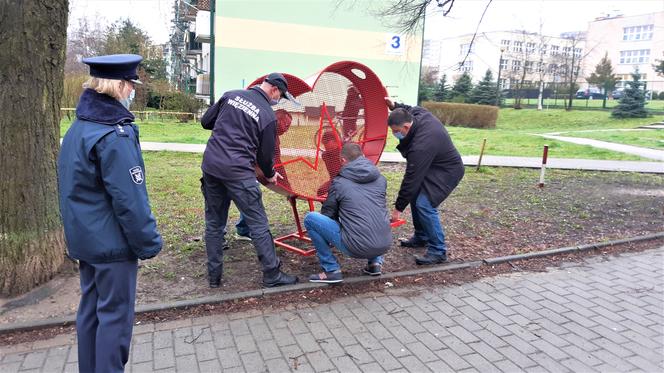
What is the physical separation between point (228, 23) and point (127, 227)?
2122 cm

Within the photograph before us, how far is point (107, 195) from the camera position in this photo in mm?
2459

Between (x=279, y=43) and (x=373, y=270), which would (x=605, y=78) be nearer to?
(x=279, y=43)

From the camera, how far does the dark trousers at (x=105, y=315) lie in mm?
2531

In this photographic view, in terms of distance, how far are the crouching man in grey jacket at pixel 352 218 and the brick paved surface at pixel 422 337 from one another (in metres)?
0.42

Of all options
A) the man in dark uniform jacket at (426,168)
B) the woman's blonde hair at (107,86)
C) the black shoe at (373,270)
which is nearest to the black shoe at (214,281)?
the black shoe at (373,270)

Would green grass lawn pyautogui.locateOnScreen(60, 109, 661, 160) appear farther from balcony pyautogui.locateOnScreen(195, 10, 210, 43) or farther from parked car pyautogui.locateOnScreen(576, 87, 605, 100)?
parked car pyautogui.locateOnScreen(576, 87, 605, 100)

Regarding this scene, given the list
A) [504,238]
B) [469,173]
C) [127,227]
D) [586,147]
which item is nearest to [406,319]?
[127,227]

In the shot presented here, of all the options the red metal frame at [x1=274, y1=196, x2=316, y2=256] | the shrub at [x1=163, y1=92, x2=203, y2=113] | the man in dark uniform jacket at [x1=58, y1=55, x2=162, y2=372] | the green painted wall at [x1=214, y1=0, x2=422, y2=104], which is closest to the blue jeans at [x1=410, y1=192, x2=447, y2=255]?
the red metal frame at [x1=274, y1=196, x2=316, y2=256]

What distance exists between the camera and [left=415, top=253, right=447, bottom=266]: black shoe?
16.1 feet

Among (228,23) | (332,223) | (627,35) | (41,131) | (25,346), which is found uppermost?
(627,35)

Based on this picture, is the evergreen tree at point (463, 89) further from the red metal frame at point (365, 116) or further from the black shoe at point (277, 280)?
the black shoe at point (277, 280)

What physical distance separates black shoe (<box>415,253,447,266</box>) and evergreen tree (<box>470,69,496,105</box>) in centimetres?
3373

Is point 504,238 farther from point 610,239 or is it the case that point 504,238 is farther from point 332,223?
point 332,223

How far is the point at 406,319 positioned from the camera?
381 cm
